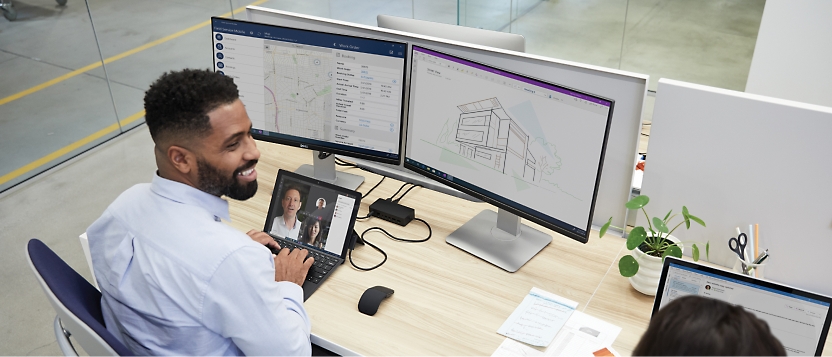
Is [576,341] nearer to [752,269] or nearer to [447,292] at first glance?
[447,292]

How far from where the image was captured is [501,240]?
1.90m

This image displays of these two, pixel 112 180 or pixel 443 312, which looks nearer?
pixel 443 312

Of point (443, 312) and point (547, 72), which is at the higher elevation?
point (547, 72)

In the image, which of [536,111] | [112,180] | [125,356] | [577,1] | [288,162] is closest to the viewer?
[125,356]

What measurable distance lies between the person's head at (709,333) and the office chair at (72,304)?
3.03 ft

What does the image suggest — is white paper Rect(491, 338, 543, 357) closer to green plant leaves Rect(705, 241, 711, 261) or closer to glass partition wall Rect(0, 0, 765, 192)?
green plant leaves Rect(705, 241, 711, 261)

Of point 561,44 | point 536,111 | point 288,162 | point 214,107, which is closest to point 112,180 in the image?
point 288,162

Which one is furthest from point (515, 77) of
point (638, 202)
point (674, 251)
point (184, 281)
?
point (184, 281)

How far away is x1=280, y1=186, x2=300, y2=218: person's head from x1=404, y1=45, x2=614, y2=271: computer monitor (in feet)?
1.14

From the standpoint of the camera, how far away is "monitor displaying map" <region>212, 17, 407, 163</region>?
6.40ft

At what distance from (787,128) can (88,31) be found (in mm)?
3841

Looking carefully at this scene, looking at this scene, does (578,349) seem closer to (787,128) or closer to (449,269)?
(449,269)

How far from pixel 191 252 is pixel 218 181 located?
20cm

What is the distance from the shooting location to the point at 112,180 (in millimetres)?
3809
